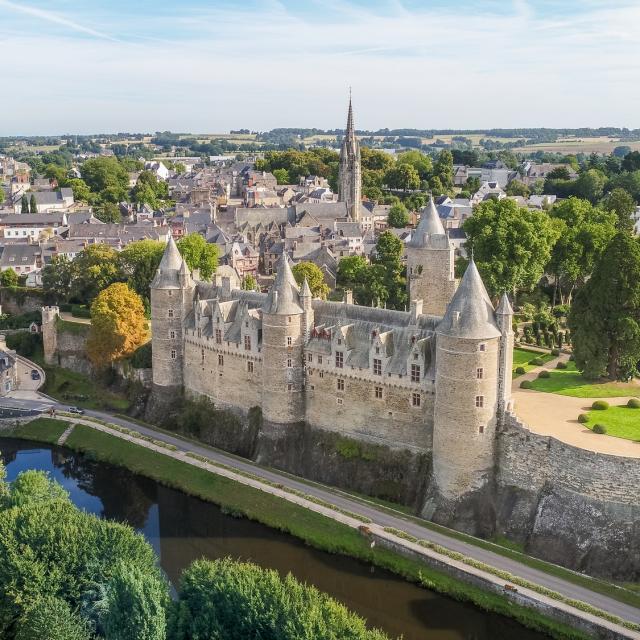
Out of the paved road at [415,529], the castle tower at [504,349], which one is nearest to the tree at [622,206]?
the castle tower at [504,349]

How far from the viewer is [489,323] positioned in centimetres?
4188

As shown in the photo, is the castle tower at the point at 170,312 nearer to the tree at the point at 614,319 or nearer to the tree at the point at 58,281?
the tree at the point at 58,281

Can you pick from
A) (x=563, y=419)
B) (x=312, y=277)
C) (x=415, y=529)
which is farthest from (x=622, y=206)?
(x=415, y=529)

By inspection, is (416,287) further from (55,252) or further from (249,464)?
(55,252)

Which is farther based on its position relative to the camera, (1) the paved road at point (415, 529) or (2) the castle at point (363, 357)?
(2) the castle at point (363, 357)

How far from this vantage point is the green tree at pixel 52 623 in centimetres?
3025

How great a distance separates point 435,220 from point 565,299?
24.7m

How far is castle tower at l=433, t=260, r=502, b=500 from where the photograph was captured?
41625mm

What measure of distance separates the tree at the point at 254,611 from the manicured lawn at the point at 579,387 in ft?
78.8

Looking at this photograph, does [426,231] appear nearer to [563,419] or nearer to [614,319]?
[614,319]

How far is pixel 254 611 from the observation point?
96.6 feet

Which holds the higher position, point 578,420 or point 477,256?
point 477,256

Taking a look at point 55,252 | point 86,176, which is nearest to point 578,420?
point 55,252

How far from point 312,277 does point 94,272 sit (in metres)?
21.8
